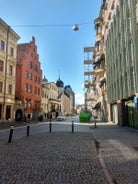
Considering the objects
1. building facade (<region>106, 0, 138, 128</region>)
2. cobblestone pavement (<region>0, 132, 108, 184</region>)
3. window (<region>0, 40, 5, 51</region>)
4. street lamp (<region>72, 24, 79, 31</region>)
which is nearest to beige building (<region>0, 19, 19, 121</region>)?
window (<region>0, 40, 5, 51</region>)

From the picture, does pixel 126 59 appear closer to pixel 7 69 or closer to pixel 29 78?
pixel 7 69

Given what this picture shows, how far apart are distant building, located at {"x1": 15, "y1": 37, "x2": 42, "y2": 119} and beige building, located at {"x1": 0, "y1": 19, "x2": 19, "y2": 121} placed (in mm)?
6216

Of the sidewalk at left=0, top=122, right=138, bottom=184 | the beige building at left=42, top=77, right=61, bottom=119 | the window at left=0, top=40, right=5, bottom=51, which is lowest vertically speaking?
the sidewalk at left=0, top=122, right=138, bottom=184

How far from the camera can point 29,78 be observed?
4691 cm

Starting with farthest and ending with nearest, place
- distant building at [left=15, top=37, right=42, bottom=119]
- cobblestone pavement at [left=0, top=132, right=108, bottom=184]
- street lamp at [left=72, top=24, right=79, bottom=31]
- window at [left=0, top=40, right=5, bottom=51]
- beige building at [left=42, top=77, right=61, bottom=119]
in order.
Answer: beige building at [left=42, top=77, right=61, bottom=119]
distant building at [left=15, top=37, right=42, bottom=119]
window at [left=0, top=40, right=5, bottom=51]
street lamp at [left=72, top=24, right=79, bottom=31]
cobblestone pavement at [left=0, top=132, right=108, bottom=184]

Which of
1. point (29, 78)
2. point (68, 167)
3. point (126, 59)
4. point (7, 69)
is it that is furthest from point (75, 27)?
point (29, 78)

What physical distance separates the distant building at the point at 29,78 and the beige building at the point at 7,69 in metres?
6.22

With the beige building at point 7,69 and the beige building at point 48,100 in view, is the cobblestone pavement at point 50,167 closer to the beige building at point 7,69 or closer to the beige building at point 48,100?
the beige building at point 7,69

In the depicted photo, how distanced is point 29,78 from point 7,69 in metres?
12.7

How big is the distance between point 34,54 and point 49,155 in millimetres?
44111

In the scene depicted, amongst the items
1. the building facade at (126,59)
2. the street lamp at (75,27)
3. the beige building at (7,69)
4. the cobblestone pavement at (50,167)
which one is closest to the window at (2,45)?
the beige building at (7,69)

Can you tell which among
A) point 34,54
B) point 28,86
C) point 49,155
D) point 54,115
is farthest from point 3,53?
point 54,115

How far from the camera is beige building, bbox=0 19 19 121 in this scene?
32500 millimetres

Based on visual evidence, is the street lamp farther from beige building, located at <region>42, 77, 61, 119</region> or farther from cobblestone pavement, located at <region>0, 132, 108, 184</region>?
beige building, located at <region>42, 77, 61, 119</region>
